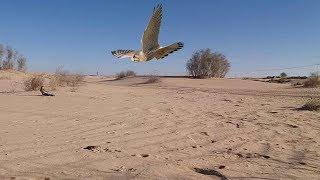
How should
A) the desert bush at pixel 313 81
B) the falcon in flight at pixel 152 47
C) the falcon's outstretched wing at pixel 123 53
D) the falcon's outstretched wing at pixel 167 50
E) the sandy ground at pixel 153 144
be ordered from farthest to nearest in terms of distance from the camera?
the desert bush at pixel 313 81
the falcon's outstretched wing at pixel 123 53
the falcon in flight at pixel 152 47
the falcon's outstretched wing at pixel 167 50
the sandy ground at pixel 153 144

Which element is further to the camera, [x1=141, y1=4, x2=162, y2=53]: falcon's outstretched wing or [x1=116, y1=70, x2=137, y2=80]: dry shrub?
[x1=116, y1=70, x2=137, y2=80]: dry shrub

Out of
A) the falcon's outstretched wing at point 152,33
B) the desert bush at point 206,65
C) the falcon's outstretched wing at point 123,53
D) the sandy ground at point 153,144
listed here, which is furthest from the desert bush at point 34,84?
the desert bush at point 206,65

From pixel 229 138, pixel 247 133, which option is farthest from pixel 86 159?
pixel 247 133

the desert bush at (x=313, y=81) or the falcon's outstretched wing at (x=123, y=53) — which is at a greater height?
the falcon's outstretched wing at (x=123, y=53)

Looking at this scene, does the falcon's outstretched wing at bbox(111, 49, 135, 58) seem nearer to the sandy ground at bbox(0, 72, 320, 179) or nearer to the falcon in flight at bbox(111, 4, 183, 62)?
the falcon in flight at bbox(111, 4, 183, 62)

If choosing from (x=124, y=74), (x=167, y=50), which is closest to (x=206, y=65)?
(x=124, y=74)

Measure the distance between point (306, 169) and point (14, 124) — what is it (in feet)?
14.2

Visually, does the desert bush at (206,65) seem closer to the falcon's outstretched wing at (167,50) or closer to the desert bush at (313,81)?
the desert bush at (313,81)

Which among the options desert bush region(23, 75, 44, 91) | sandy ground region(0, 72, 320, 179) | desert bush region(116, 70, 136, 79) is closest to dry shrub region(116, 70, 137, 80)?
desert bush region(116, 70, 136, 79)

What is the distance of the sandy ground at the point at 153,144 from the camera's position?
14.9 feet

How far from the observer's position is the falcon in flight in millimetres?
5719

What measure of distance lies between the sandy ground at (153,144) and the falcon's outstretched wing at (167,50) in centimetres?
112

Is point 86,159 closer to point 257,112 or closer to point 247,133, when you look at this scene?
point 247,133

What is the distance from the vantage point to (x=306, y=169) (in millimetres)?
4875
